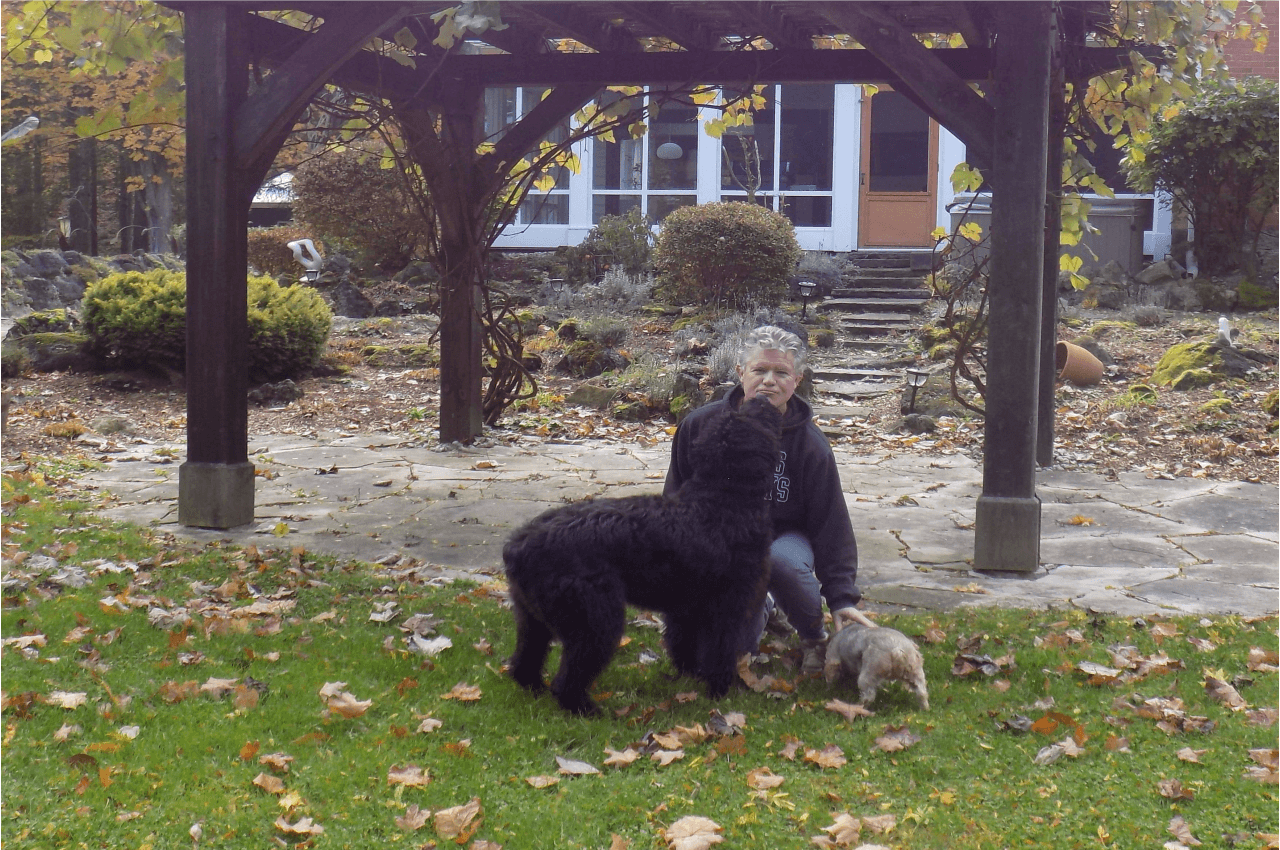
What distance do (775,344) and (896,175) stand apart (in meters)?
15.8

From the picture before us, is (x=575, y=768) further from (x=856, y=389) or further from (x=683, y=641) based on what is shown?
(x=856, y=389)

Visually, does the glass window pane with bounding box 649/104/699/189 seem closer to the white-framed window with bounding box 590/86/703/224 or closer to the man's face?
the white-framed window with bounding box 590/86/703/224

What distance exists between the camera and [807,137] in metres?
19.3

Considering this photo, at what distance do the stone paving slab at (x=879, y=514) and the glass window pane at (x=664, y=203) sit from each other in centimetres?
1102

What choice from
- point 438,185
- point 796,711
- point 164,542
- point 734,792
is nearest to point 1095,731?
point 796,711

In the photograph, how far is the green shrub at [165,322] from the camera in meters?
11.3

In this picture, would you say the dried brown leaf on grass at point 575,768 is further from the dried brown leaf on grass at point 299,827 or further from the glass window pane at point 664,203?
the glass window pane at point 664,203

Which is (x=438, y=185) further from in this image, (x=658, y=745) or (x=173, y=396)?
(x=658, y=745)

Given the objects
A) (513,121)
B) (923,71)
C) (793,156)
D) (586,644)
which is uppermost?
(513,121)

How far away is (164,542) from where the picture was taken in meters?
5.85

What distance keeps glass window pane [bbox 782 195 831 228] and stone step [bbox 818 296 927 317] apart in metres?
4.00

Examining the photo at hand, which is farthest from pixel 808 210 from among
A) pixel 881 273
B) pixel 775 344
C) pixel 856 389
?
pixel 775 344

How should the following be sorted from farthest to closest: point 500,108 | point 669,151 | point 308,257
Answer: point 500,108 → point 669,151 → point 308,257

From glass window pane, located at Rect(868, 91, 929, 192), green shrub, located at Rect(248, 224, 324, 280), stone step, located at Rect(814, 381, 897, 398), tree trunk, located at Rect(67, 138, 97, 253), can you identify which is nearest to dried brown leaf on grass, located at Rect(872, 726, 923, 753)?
stone step, located at Rect(814, 381, 897, 398)
